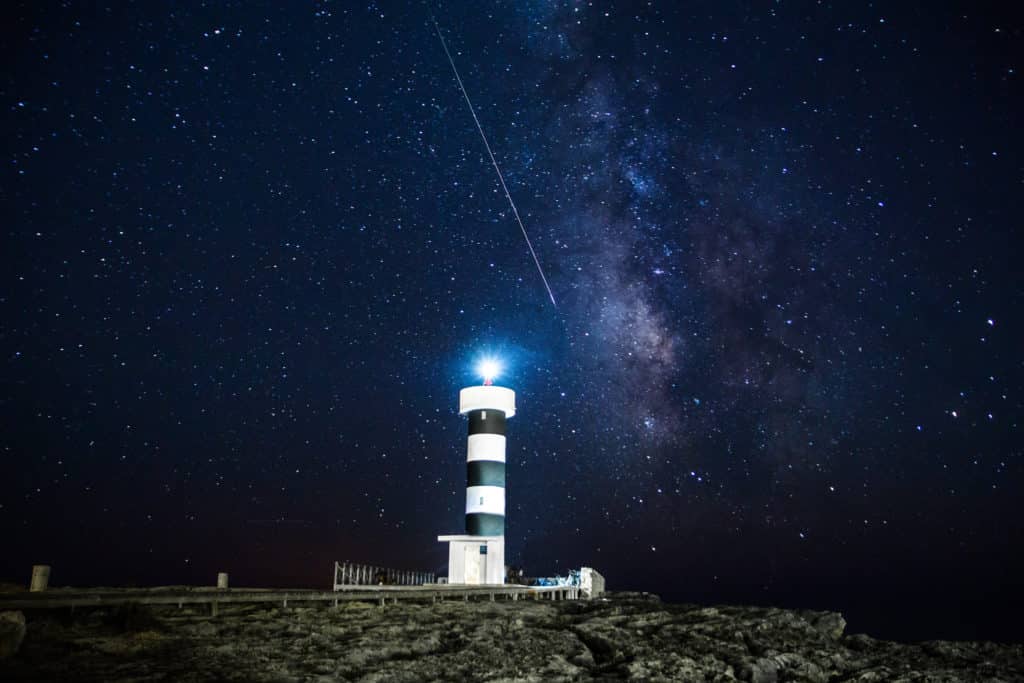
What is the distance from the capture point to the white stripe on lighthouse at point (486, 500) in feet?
133

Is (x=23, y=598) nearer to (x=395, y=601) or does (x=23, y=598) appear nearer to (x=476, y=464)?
(x=395, y=601)

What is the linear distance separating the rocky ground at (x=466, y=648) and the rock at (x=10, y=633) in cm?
19

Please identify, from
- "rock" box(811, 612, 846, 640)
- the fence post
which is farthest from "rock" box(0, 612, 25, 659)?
"rock" box(811, 612, 846, 640)

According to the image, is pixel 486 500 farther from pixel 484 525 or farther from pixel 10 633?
pixel 10 633

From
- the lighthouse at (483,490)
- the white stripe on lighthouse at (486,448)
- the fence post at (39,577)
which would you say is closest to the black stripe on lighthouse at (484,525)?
the lighthouse at (483,490)

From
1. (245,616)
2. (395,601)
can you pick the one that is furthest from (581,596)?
(245,616)

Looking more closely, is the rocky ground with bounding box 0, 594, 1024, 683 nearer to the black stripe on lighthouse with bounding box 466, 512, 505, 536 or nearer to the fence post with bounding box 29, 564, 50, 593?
the fence post with bounding box 29, 564, 50, 593

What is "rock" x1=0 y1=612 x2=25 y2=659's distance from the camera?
11750 mm

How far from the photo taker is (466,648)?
53.4ft

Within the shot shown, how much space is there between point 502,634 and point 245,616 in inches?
243

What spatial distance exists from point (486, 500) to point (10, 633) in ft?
98.0

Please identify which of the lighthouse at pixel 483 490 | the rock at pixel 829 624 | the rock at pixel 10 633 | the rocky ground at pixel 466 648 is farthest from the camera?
the lighthouse at pixel 483 490

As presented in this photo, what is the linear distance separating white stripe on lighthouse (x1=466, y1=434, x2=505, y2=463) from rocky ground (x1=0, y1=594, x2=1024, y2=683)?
16.2 metres

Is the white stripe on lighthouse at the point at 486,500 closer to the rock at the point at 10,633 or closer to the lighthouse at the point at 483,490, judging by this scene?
the lighthouse at the point at 483,490
